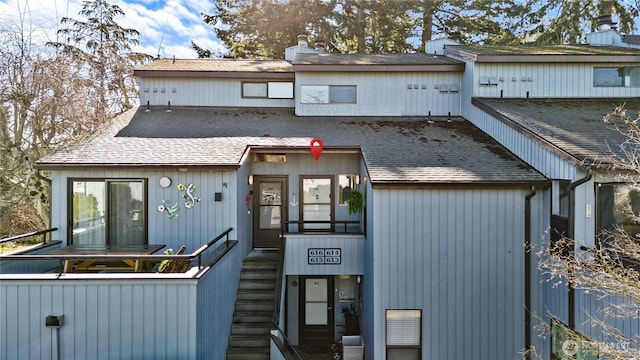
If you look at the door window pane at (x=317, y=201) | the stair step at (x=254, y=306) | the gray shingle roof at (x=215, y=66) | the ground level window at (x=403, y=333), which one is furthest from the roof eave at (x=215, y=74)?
the ground level window at (x=403, y=333)

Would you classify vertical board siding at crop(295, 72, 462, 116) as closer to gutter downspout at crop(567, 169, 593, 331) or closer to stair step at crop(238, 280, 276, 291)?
stair step at crop(238, 280, 276, 291)

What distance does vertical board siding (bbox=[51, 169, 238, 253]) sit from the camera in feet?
25.4

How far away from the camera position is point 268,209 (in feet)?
32.1

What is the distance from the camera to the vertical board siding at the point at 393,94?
11.1 meters

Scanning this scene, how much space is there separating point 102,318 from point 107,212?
11.0ft

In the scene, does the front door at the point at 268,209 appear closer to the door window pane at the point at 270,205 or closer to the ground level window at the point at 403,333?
the door window pane at the point at 270,205

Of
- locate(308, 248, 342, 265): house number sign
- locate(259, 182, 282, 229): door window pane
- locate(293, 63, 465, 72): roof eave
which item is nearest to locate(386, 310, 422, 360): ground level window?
locate(308, 248, 342, 265): house number sign

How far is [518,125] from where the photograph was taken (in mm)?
7805

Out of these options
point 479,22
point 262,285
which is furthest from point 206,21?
point 262,285

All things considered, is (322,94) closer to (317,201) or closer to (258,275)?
(317,201)

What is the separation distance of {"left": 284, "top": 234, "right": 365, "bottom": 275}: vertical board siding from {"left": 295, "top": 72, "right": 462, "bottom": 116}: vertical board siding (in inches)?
166

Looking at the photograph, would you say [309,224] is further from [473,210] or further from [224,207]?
[473,210]

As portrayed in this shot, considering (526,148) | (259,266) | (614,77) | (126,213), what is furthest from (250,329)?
(614,77)

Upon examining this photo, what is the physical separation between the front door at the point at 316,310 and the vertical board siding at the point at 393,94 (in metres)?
4.97
